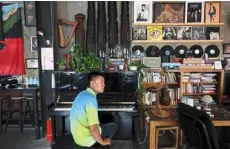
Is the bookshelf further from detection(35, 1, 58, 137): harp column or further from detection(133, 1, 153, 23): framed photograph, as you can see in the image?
detection(35, 1, 58, 137): harp column

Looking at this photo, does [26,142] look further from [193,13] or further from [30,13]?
[193,13]

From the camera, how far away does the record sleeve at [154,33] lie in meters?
4.11

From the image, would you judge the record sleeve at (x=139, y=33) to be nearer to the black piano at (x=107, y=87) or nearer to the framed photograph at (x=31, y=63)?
the black piano at (x=107, y=87)

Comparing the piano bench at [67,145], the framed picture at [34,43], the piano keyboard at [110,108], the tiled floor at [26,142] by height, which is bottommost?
the tiled floor at [26,142]

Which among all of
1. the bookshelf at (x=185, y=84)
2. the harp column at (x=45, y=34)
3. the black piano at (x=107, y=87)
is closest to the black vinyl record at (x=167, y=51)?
the bookshelf at (x=185, y=84)

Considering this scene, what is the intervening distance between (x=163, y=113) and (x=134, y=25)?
1660 mm

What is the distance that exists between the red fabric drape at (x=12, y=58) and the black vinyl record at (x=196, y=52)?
3079mm

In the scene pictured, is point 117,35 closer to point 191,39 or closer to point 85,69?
point 85,69

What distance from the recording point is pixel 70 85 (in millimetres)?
3686

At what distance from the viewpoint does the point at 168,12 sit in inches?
162

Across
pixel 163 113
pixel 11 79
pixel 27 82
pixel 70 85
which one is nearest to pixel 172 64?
pixel 163 113

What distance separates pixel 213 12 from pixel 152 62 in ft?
4.29

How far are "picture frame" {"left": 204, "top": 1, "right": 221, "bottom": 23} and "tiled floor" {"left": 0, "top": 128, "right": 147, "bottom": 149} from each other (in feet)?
7.66

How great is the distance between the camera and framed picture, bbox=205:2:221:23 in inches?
158
